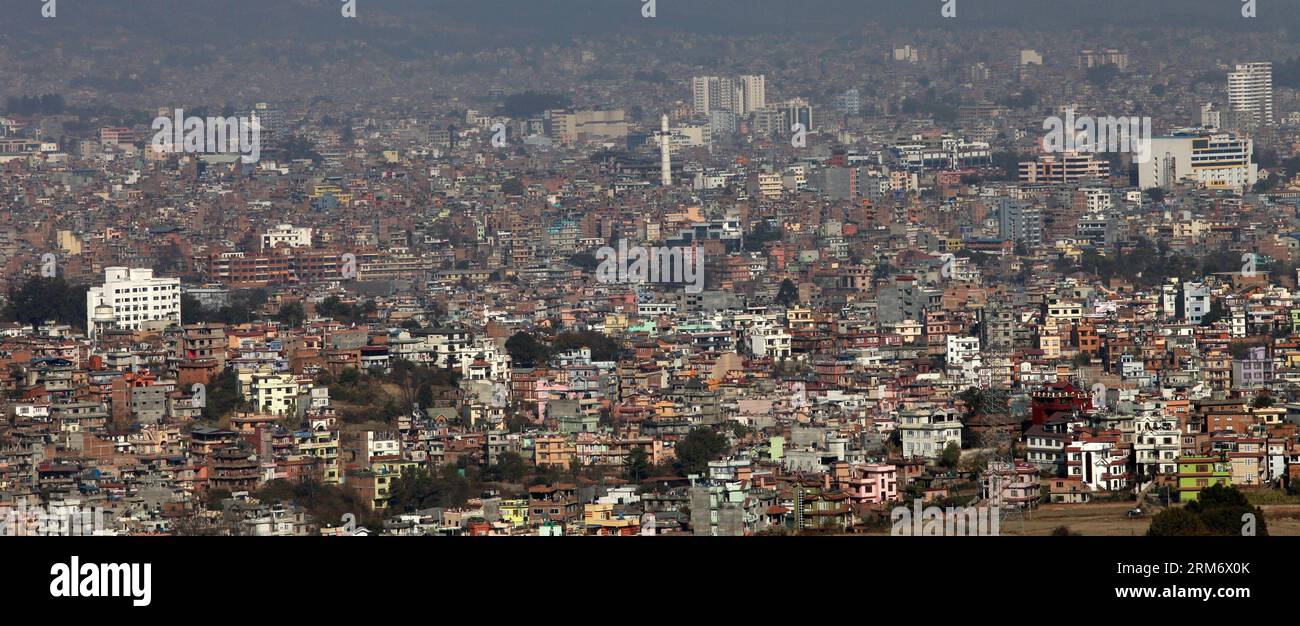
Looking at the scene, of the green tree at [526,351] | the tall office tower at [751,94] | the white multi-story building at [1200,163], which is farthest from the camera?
the tall office tower at [751,94]

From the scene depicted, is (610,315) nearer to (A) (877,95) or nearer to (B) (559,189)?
(B) (559,189)

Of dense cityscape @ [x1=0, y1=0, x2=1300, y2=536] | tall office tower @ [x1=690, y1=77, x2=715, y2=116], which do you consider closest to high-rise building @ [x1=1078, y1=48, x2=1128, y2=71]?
dense cityscape @ [x1=0, y1=0, x2=1300, y2=536]

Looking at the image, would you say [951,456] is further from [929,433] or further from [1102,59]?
[1102,59]

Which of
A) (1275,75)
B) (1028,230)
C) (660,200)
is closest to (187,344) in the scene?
(1028,230)

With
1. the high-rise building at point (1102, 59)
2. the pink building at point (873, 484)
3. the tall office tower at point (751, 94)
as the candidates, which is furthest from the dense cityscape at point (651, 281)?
the high-rise building at point (1102, 59)

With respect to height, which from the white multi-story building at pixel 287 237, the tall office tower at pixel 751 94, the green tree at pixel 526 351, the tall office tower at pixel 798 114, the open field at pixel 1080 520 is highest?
the tall office tower at pixel 751 94

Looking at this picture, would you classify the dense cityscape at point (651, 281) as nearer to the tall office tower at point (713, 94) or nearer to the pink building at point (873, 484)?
the pink building at point (873, 484)

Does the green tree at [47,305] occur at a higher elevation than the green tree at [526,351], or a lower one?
higher
